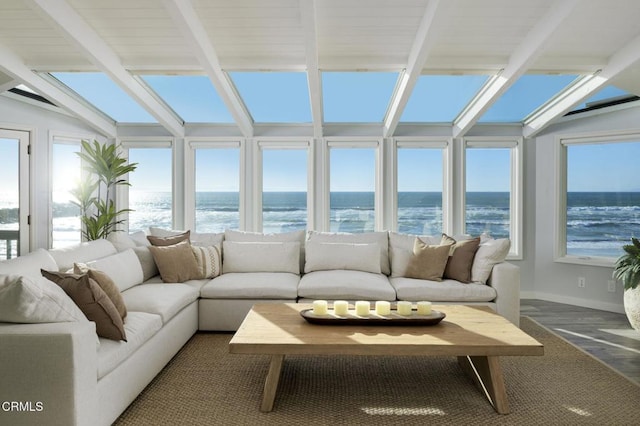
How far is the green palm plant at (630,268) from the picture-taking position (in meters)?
4.38

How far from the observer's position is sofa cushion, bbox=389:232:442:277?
4867mm

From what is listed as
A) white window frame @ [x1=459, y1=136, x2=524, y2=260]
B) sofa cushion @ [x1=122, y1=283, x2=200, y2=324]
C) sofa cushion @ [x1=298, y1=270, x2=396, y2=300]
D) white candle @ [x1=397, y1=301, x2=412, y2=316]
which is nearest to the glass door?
sofa cushion @ [x1=122, y1=283, x2=200, y2=324]

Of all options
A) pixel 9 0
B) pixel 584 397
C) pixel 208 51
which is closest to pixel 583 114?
pixel 584 397

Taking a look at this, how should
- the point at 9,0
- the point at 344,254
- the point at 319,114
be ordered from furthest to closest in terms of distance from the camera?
the point at 319,114 → the point at 344,254 → the point at 9,0

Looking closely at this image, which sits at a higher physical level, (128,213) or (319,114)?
(319,114)

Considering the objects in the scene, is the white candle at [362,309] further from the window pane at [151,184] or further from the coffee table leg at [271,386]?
the window pane at [151,184]

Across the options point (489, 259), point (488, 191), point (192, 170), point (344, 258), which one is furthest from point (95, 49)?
point (488, 191)

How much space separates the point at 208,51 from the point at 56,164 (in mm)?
3007

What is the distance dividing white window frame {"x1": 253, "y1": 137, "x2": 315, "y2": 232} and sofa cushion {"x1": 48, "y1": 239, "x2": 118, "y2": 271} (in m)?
2.29

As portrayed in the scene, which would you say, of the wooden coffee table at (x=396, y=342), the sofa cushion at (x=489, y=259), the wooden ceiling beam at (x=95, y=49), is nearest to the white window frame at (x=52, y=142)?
the wooden ceiling beam at (x=95, y=49)

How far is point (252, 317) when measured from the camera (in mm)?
3285

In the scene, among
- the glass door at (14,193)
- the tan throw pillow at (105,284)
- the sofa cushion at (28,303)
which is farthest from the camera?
the glass door at (14,193)

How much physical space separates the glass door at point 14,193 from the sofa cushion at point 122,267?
2.03 metres

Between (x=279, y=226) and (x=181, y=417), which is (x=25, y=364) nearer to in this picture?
(x=181, y=417)
